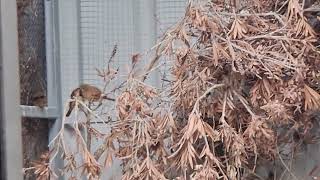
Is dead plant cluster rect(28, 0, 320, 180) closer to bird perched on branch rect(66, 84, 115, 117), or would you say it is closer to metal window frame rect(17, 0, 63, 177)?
bird perched on branch rect(66, 84, 115, 117)

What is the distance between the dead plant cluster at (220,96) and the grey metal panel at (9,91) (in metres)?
0.61

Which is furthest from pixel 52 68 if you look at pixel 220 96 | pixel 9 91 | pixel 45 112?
pixel 9 91

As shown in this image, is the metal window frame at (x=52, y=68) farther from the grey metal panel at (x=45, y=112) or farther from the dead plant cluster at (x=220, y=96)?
the dead plant cluster at (x=220, y=96)

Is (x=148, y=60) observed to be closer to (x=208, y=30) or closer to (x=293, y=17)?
(x=208, y=30)

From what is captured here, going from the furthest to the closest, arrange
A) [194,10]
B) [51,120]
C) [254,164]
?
[51,120]
[254,164]
[194,10]

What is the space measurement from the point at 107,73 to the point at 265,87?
542 mm

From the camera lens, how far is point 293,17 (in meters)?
1.79

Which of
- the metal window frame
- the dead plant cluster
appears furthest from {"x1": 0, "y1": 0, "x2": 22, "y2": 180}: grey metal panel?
the metal window frame

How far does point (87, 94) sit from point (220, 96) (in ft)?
1.92

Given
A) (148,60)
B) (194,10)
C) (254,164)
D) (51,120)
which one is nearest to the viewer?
(194,10)

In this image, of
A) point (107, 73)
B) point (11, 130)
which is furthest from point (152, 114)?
point (11, 130)

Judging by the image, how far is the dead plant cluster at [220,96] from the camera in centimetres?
172

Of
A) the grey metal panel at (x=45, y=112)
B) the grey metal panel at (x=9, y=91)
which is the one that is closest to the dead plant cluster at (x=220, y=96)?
the grey metal panel at (x=45, y=112)

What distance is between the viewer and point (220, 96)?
5.92ft
